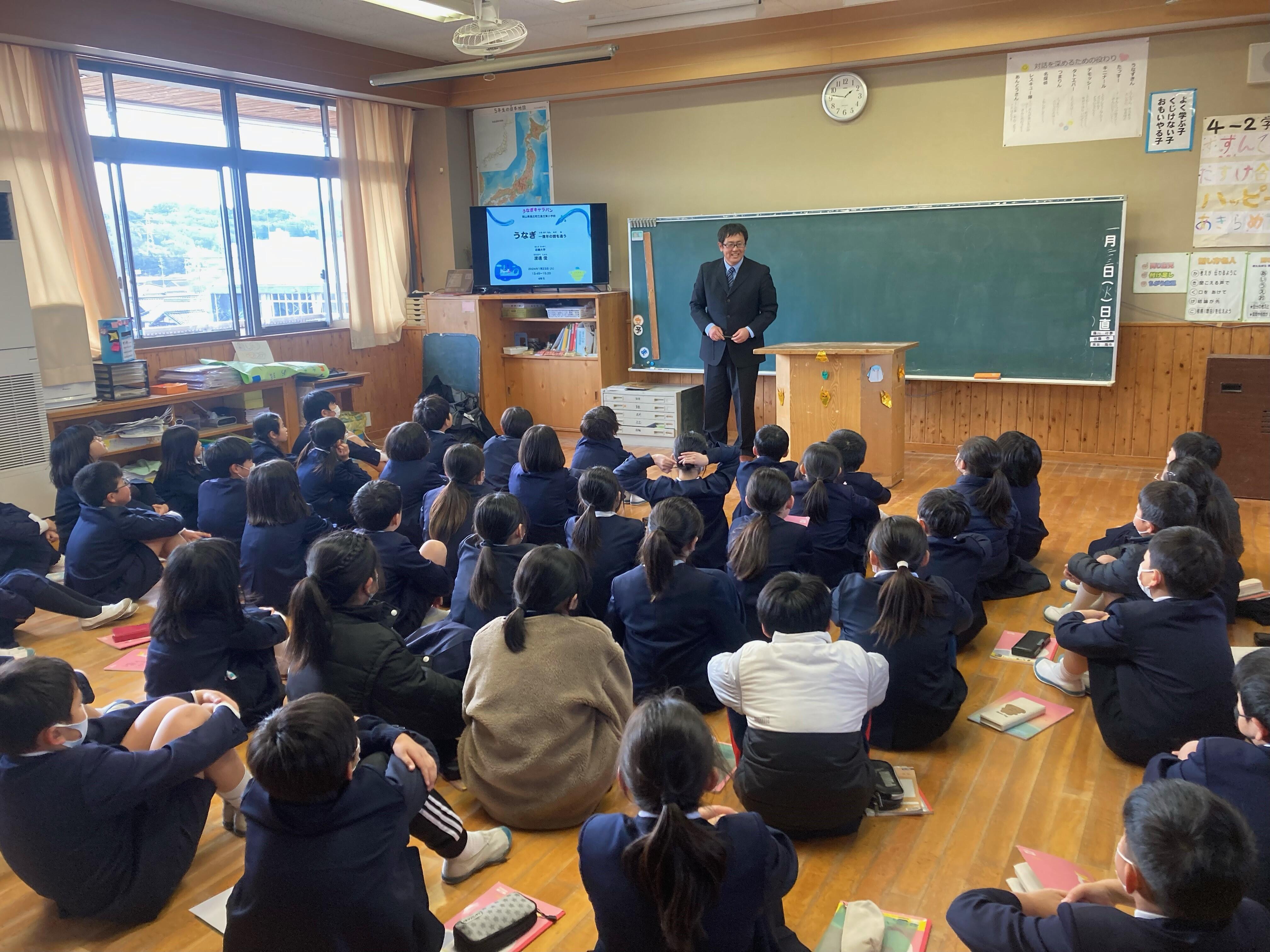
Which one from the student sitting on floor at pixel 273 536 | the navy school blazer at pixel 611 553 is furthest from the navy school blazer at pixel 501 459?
the navy school blazer at pixel 611 553

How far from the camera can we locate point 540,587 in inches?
89.6

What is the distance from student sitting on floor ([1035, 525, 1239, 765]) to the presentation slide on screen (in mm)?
5510

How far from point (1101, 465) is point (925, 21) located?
305 cm

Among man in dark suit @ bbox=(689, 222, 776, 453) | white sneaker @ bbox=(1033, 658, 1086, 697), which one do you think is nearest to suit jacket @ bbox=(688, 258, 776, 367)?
man in dark suit @ bbox=(689, 222, 776, 453)

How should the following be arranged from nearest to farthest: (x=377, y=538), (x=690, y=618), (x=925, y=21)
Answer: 1. (x=690, y=618)
2. (x=377, y=538)
3. (x=925, y=21)

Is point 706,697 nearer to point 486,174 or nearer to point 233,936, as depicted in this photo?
point 233,936

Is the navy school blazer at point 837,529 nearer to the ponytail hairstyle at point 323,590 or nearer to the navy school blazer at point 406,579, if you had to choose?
the navy school blazer at point 406,579

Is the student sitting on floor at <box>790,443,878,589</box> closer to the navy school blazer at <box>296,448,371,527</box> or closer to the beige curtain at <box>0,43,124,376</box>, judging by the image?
the navy school blazer at <box>296,448,371,527</box>

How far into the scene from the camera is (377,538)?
3.10 meters

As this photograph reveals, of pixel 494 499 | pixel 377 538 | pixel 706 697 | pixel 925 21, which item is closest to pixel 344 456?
pixel 377 538

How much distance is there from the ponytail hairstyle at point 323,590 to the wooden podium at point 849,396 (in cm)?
368

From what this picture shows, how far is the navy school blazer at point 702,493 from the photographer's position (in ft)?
12.5

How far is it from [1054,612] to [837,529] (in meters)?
0.92

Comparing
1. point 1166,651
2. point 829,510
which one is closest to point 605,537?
point 829,510
